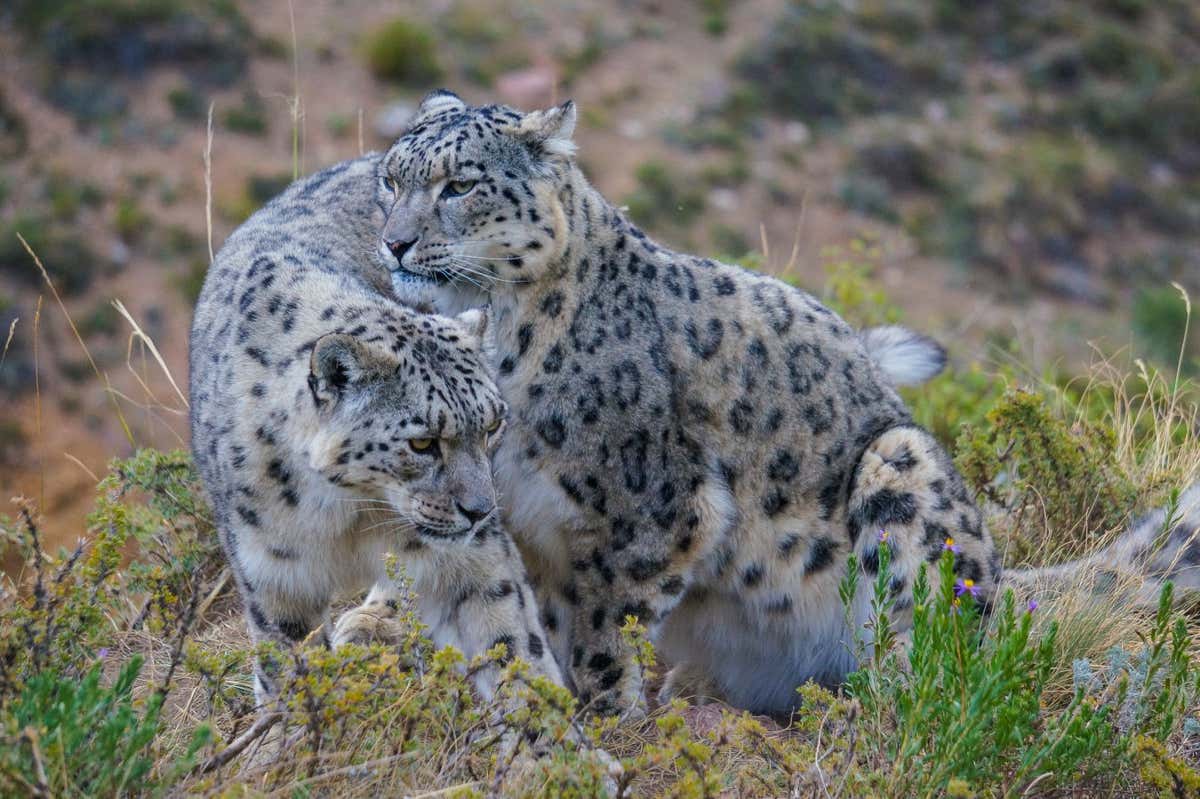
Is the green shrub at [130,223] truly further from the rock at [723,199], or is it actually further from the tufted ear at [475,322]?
the tufted ear at [475,322]

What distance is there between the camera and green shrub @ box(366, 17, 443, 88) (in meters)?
21.0

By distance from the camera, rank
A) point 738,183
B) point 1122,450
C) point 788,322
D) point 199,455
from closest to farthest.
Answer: point 199,455 → point 788,322 → point 1122,450 → point 738,183

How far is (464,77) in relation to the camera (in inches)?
851

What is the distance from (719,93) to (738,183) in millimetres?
2485

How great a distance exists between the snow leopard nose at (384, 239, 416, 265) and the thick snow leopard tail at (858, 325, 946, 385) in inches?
100

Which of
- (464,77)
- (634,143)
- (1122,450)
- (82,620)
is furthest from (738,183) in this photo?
(82,620)

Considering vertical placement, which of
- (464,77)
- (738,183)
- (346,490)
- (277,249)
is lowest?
(738,183)

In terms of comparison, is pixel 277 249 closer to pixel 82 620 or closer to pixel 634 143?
pixel 82 620

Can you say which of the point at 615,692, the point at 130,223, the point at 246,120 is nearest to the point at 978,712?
the point at 615,692

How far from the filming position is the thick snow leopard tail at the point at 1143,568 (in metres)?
6.25

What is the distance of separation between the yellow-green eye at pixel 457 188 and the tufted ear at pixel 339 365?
4.56ft

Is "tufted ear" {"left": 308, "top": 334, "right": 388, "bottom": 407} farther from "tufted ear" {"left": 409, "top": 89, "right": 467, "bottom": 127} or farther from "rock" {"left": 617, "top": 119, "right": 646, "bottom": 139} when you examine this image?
"rock" {"left": 617, "top": 119, "right": 646, "bottom": 139}

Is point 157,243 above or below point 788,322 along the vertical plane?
below

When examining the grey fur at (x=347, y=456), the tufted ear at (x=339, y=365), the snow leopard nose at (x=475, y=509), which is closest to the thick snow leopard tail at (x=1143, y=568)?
the grey fur at (x=347, y=456)
